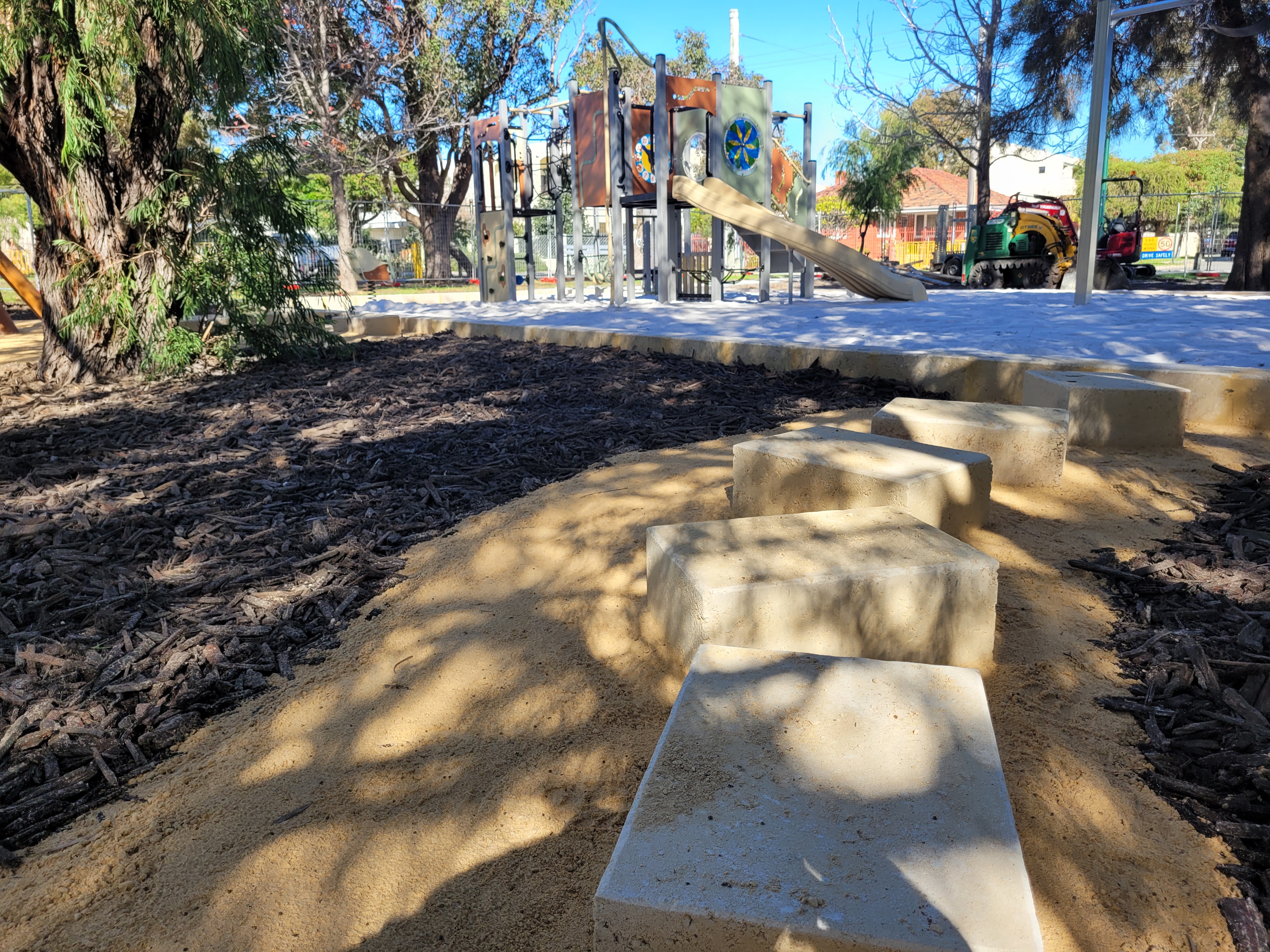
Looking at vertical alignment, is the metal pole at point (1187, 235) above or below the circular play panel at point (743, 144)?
below

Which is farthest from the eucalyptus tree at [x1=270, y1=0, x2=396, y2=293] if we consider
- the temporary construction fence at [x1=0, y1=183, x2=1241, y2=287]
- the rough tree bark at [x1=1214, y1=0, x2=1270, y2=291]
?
the rough tree bark at [x1=1214, y1=0, x2=1270, y2=291]

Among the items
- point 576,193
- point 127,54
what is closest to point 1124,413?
point 127,54

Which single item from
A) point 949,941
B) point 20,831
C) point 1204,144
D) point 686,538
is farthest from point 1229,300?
point 1204,144

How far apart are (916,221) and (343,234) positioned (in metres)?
37.2

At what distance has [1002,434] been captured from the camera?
3.79 meters

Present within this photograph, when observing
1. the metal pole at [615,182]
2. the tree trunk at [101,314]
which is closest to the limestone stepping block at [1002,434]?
the tree trunk at [101,314]

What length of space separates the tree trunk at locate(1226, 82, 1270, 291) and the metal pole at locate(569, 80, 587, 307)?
35.3 feet

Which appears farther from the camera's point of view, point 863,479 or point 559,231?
point 559,231

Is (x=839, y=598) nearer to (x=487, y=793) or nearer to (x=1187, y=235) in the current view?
(x=487, y=793)

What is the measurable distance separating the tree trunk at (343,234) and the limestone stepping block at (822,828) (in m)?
20.7

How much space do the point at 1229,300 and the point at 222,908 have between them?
40.6 feet

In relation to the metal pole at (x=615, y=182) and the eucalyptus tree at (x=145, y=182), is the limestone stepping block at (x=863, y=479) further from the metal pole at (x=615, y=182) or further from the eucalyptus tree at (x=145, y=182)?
the metal pole at (x=615, y=182)

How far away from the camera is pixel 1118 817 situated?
1.89 meters

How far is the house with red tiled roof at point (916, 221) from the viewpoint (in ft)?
126
